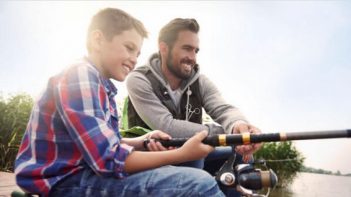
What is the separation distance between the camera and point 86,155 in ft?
5.51

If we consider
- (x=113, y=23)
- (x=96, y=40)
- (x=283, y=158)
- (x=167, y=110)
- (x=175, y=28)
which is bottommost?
(x=283, y=158)

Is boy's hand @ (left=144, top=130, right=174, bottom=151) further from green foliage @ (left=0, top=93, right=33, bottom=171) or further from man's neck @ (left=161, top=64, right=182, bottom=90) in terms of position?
green foliage @ (left=0, top=93, right=33, bottom=171)

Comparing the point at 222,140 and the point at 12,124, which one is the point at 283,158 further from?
the point at 222,140

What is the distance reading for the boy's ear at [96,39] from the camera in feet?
7.02

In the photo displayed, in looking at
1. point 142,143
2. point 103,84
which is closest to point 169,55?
point 142,143

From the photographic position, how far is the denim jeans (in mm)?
1698

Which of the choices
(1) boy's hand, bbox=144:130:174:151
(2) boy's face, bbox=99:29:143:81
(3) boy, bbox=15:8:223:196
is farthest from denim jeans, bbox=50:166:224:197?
(2) boy's face, bbox=99:29:143:81

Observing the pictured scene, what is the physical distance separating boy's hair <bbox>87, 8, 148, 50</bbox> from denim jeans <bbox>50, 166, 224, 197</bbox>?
2.80ft

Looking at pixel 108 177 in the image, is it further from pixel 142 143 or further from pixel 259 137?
pixel 259 137

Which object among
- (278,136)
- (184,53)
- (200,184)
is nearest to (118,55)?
(200,184)

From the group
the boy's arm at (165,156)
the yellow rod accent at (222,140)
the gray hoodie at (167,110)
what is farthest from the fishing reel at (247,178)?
the gray hoodie at (167,110)

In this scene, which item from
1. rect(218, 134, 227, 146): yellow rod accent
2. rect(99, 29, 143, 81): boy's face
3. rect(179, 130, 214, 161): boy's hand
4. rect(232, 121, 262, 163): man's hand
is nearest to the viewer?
rect(179, 130, 214, 161): boy's hand

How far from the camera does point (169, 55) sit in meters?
3.95

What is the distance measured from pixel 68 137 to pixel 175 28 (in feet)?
8.18
